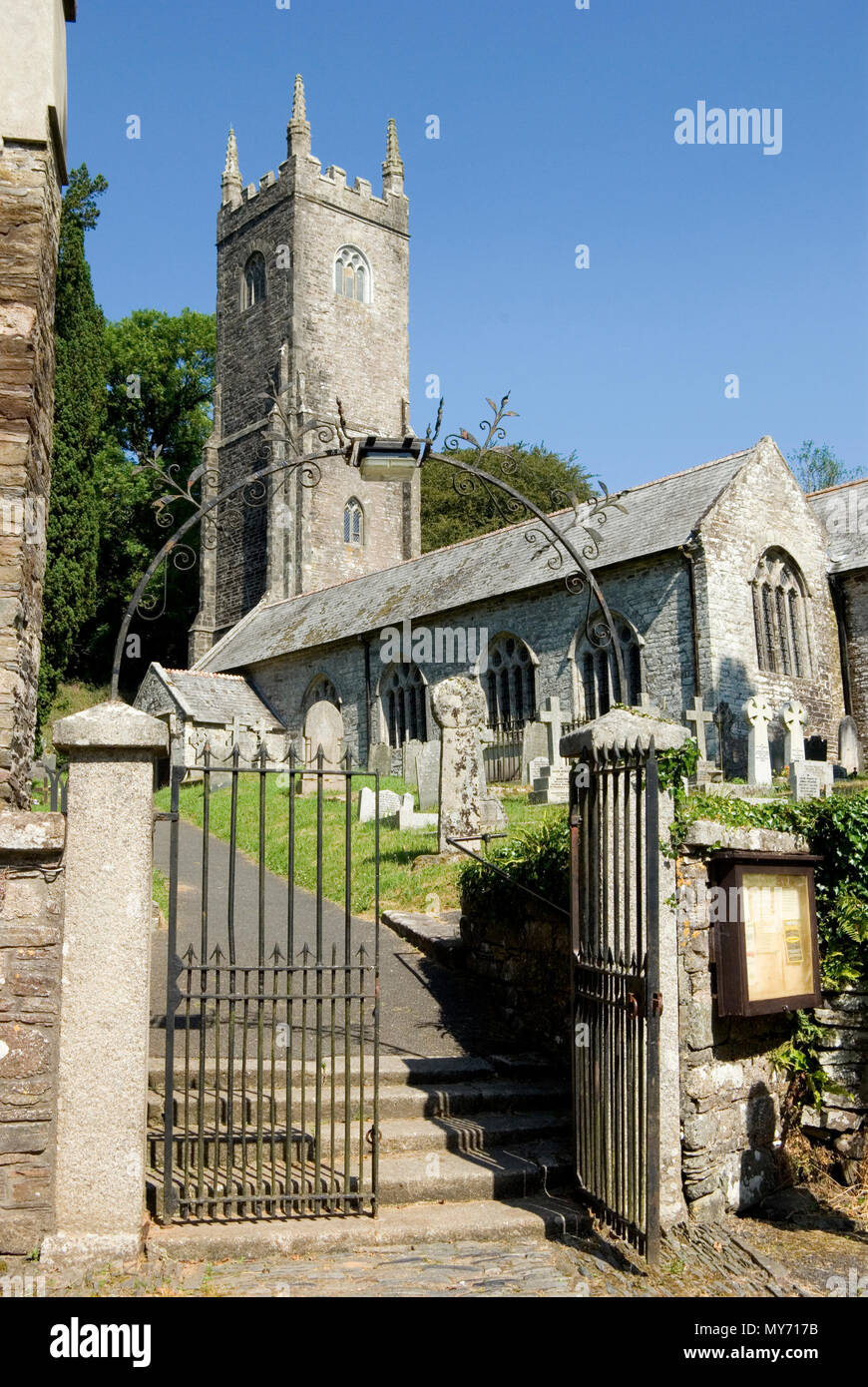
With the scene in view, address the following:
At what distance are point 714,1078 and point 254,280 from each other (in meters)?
40.2

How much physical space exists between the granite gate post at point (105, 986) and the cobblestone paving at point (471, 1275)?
0.24 meters

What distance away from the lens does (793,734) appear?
19.1 meters

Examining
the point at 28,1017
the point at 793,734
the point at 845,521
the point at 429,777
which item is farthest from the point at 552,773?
the point at 28,1017

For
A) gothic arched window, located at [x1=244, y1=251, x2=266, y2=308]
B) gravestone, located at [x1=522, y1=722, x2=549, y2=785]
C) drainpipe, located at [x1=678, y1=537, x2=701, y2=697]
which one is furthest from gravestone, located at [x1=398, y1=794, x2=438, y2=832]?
gothic arched window, located at [x1=244, y1=251, x2=266, y2=308]

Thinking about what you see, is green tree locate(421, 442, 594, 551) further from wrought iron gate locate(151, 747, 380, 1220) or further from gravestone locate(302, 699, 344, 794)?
wrought iron gate locate(151, 747, 380, 1220)

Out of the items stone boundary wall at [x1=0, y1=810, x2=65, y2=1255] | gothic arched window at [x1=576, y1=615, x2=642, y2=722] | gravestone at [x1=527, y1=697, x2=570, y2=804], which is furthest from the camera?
gothic arched window at [x1=576, y1=615, x2=642, y2=722]

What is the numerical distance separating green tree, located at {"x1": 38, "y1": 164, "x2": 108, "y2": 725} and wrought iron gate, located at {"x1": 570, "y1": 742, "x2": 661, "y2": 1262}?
721 inches

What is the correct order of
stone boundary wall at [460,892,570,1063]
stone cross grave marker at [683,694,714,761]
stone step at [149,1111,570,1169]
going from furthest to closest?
stone cross grave marker at [683,694,714,761], stone boundary wall at [460,892,570,1063], stone step at [149,1111,570,1169]

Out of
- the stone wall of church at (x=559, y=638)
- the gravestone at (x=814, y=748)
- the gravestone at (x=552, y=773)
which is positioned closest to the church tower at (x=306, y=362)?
the stone wall of church at (x=559, y=638)

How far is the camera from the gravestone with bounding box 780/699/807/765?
1905 centimetres
